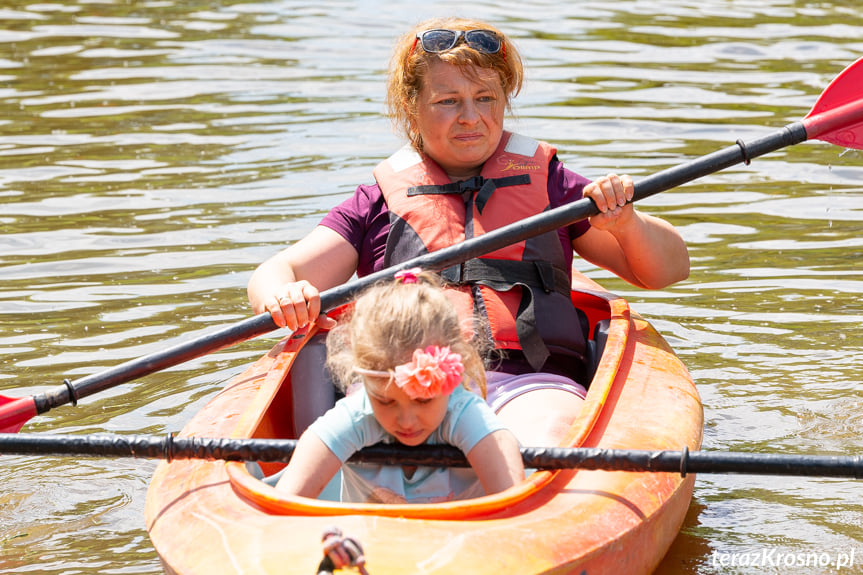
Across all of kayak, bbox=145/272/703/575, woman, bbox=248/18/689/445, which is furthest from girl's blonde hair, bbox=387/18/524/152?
kayak, bbox=145/272/703/575

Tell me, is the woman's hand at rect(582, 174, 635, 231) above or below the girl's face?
above

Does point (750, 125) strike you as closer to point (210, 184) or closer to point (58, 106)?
point (210, 184)

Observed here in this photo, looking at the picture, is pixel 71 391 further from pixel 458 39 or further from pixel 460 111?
pixel 458 39

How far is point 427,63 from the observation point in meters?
3.45

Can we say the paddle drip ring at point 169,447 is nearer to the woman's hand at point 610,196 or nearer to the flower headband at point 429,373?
the flower headband at point 429,373

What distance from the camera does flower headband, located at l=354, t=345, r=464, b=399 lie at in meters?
2.32

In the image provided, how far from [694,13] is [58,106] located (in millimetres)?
5627

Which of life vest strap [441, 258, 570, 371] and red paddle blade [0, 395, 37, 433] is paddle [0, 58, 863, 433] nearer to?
red paddle blade [0, 395, 37, 433]

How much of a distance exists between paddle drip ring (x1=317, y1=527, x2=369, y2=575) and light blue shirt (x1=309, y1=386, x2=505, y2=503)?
450mm

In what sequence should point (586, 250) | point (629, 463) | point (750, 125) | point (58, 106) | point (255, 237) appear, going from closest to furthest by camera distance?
point (629, 463) → point (586, 250) → point (255, 237) → point (750, 125) → point (58, 106)

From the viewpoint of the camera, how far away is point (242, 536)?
2.34 meters

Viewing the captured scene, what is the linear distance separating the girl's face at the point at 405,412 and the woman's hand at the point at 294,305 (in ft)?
2.13

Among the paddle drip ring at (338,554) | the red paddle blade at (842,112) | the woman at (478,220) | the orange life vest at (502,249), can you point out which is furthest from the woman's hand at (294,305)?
the red paddle blade at (842,112)

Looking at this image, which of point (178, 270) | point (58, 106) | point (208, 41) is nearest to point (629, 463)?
point (178, 270)
